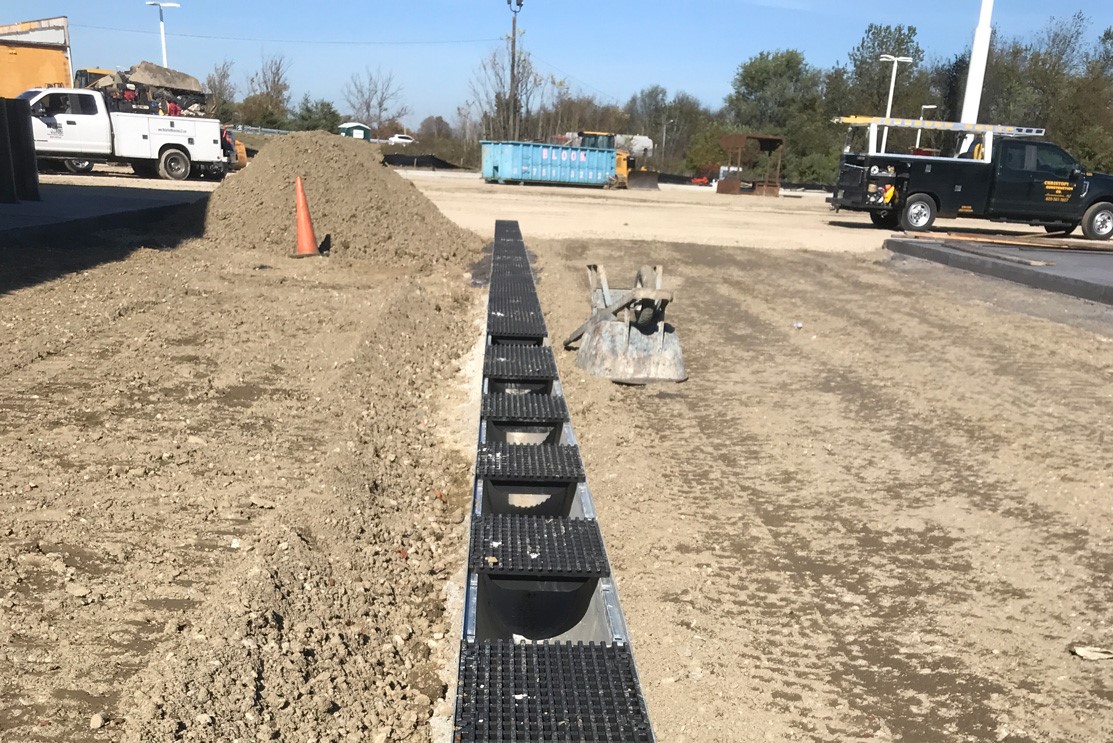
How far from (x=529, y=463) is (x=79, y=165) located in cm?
2593

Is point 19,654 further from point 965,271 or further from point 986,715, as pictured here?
point 965,271

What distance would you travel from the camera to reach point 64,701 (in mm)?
2725

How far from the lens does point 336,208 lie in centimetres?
1338

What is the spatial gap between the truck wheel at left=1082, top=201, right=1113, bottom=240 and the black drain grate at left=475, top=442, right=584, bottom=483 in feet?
70.5

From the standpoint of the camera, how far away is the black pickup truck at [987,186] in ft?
65.8

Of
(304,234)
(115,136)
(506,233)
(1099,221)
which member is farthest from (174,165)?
(1099,221)

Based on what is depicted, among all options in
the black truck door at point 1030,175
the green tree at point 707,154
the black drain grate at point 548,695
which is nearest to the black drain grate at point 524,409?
the black drain grate at point 548,695

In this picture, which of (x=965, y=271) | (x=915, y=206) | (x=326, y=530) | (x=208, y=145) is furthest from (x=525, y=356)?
(x=208, y=145)

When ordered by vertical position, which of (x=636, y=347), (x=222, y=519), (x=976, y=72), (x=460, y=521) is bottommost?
(x=460, y=521)

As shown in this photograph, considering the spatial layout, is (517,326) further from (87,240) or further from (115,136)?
(115,136)

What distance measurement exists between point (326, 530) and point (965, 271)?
13.0m

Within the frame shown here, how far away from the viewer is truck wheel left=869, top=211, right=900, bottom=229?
21956mm

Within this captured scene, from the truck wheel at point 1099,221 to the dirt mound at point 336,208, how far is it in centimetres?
1534

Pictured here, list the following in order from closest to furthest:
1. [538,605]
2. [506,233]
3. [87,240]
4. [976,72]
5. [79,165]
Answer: [538,605], [87,240], [506,233], [79,165], [976,72]
